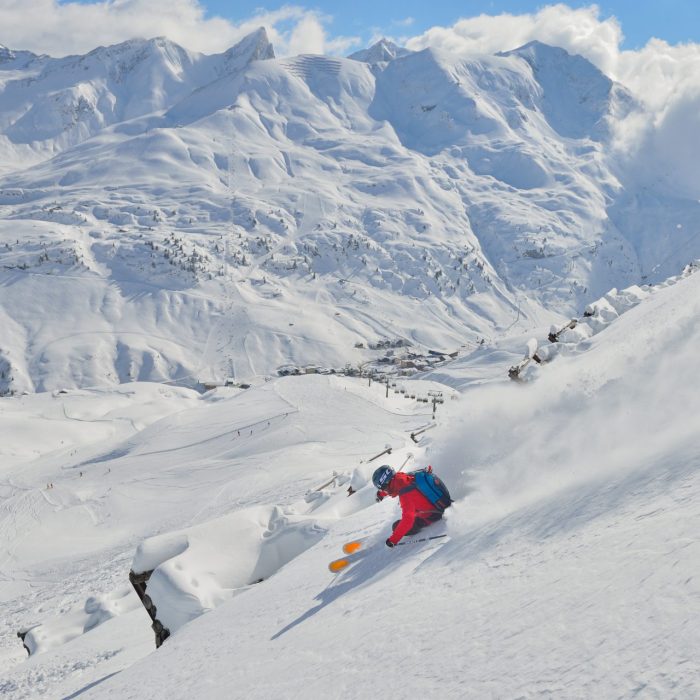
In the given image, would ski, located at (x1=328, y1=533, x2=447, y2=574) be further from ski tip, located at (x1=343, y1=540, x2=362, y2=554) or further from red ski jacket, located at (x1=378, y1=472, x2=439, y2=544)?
red ski jacket, located at (x1=378, y1=472, x2=439, y2=544)

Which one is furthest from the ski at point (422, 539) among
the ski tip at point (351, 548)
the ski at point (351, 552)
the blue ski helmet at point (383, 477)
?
the ski tip at point (351, 548)

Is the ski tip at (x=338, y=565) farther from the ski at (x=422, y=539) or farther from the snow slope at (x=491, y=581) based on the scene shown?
the ski at (x=422, y=539)

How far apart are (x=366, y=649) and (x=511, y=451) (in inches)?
247

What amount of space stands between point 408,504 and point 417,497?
0.63ft

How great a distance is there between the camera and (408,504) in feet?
34.7

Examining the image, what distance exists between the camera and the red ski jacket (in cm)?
1042

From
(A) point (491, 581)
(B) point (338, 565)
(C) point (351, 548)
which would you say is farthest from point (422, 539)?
(A) point (491, 581)

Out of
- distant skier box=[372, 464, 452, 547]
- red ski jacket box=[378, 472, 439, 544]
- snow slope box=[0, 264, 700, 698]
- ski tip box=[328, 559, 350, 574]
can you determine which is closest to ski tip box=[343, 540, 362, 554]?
→ snow slope box=[0, 264, 700, 698]

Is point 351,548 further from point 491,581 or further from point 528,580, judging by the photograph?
point 528,580

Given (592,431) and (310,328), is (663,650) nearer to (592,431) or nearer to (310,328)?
(592,431)

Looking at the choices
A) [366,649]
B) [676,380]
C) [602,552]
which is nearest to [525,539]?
[602,552]

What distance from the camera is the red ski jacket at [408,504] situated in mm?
10422

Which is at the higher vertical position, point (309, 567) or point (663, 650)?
point (663, 650)

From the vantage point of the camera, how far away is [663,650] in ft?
12.3
